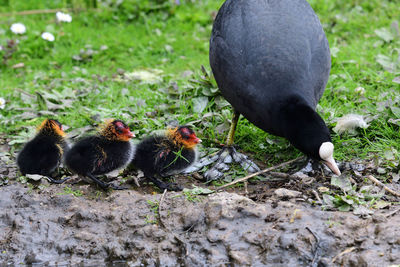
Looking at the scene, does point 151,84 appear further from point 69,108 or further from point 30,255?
point 30,255

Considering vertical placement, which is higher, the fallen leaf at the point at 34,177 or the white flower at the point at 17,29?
the fallen leaf at the point at 34,177

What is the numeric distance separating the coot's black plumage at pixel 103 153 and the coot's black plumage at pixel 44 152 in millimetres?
201

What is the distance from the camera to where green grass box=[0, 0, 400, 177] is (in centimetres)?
586

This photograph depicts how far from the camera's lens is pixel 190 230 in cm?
413

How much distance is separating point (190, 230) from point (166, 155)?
3.27 feet

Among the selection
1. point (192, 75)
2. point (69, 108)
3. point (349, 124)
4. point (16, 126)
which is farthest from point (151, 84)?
point (349, 124)

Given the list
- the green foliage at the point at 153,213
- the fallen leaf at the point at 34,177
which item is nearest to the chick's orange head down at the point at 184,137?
the green foliage at the point at 153,213

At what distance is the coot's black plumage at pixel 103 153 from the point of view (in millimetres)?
4867

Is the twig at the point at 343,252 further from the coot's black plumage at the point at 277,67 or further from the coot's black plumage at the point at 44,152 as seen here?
the coot's black plumage at the point at 44,152

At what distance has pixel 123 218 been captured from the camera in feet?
14.0

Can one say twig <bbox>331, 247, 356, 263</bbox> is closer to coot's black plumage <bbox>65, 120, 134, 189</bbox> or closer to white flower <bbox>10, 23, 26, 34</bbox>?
coot's black plumage <bbox>65, 120, 134, 189</bbox>

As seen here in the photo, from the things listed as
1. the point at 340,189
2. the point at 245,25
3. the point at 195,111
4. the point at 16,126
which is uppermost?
the point at 245,25

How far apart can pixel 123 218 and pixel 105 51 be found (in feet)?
15.4

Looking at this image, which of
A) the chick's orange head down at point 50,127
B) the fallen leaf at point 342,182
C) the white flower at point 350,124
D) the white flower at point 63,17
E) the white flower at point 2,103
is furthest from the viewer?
the white flower at point 63,17
